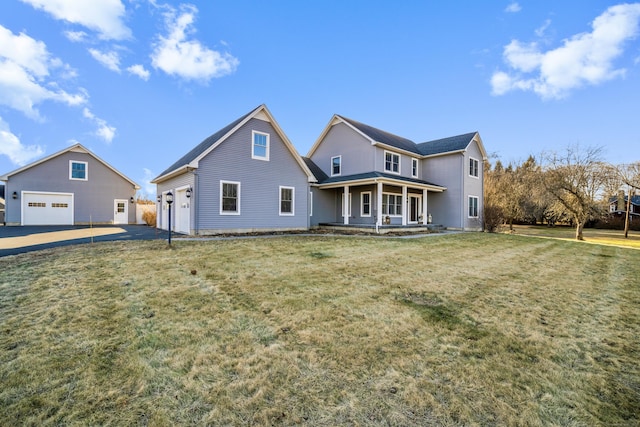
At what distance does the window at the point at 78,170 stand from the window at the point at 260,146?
1580cm

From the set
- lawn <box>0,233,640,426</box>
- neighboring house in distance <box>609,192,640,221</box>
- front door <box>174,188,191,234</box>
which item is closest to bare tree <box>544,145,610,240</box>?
neighboring house in distance <box>609,192,640,221</box>

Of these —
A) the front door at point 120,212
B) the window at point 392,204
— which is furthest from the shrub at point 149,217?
the window at point 392,204

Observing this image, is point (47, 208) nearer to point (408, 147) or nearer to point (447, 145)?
point (408, 147)

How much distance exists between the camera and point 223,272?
605cm

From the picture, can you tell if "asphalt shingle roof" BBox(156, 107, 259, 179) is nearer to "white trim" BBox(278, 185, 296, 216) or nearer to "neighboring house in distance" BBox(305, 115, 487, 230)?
"white trim" BBox(278, 185, 296, 216)

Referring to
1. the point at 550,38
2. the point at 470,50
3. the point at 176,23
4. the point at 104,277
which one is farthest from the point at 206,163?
the point at 550,38

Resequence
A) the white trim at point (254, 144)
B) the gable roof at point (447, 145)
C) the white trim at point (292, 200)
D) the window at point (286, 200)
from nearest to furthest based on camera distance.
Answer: the white trim at point (254, 144)
the white trim at point (292, 200)
the window at point (286, 200)
the gable roof at point (447, 145)

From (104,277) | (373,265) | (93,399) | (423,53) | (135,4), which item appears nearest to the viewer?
(93,399)

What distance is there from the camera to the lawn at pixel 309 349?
83.0 inches

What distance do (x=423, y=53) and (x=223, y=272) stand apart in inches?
686

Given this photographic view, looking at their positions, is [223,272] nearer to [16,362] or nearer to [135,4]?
[16,362]

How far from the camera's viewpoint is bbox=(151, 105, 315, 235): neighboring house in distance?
42.1 feet

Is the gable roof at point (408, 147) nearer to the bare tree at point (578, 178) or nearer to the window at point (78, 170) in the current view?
the bare tree at point (578, 178)

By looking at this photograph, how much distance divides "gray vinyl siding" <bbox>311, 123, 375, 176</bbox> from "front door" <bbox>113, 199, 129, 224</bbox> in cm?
1614
